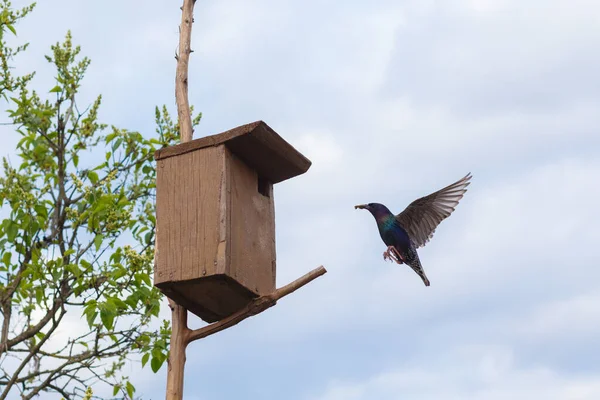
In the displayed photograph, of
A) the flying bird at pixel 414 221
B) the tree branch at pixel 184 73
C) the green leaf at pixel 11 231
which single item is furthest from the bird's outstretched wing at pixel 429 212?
the green leaf at pixel 11 231

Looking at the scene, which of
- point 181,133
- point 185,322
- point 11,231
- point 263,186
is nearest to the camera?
point 185,322

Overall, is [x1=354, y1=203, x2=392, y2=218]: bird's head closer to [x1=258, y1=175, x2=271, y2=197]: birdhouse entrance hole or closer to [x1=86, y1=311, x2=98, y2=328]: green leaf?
[x1=258, y1=175, x2=271, y2=197]: birdhouse entrance hole

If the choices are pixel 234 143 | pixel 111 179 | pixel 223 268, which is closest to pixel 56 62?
pixel 111 179

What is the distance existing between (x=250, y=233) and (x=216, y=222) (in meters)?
0.29

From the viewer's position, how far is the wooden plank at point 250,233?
4.93 metres

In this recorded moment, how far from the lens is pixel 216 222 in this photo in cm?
487

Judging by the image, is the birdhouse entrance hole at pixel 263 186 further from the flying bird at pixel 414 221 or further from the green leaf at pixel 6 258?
the green leaf at pixel 6 258

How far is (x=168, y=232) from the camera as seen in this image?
16.4ft

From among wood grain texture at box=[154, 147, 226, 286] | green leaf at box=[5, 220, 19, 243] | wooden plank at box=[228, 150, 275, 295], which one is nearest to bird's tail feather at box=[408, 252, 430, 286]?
wooden plank at box=[228, 150, 275, 295]

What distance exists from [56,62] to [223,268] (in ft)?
11.8

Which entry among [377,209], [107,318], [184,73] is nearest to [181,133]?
[184,73]

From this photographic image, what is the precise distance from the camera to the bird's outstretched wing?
6.86m

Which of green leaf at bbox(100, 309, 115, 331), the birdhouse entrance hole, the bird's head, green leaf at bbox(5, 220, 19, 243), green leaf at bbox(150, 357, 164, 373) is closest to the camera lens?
the birdhouse entrance hole

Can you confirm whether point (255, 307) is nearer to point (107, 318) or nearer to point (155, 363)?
point (107, 318)
